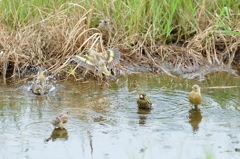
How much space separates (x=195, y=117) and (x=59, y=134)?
1.59 m

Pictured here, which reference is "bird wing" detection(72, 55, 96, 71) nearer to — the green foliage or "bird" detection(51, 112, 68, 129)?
the green foliage

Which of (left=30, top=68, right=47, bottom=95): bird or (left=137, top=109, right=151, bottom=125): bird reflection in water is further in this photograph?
(left=30, top=68, right=47, bottom=95): bird

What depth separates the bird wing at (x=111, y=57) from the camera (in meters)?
7.98

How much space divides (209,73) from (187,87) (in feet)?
3.09

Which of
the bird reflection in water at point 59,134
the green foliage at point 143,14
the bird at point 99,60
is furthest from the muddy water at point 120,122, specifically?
the green foliage at point 143,14

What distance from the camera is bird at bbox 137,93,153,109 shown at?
649 centimetres

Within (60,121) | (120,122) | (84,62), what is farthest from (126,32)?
(60,121)

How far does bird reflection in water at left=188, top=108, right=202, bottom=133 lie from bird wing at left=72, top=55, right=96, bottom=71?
68.5 inches

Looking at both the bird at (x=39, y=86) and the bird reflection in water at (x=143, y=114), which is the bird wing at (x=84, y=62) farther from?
the bird reflection in water at (x=143, y=114)

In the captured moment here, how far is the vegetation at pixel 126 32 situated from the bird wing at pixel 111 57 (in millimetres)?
256

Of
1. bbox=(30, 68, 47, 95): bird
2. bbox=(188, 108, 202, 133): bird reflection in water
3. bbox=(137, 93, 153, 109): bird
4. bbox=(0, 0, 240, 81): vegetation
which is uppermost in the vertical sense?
bbox=(0, 0, 240, 81): vegetation

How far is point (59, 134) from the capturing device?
226 inches

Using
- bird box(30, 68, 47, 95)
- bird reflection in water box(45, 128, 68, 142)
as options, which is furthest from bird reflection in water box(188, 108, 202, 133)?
bird box(30, 68, 47, 95)

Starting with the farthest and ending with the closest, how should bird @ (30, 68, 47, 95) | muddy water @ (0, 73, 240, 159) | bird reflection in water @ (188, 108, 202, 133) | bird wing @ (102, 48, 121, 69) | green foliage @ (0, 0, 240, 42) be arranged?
green foliage @ (0, 0, 240, 42) < bird wing @ (102, 48, 121, 69) < bird @ (30, 68, 47, 95) < bird reflection in water @ (188, 108, 202, 133) < muddy water @ (0, 73, 240, 159)
